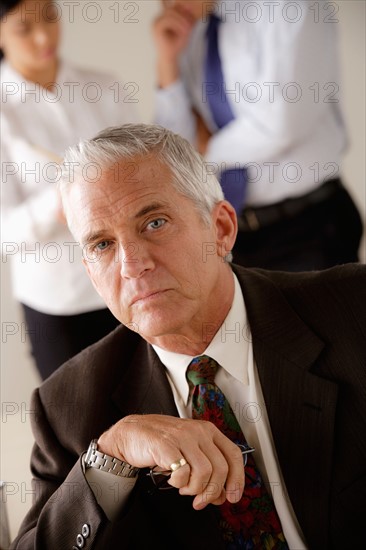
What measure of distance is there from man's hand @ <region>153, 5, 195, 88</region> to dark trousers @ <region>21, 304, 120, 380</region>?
0.74m

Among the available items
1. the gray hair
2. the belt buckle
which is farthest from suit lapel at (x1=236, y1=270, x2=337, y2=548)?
the belt buckle

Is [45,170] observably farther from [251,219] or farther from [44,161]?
[251,219]

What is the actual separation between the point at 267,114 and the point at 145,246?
0.91 metres

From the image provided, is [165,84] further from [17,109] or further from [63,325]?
[63,325]

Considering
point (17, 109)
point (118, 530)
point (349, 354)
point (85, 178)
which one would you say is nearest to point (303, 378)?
point (349, 354)

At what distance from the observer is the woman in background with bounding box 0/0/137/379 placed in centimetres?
195

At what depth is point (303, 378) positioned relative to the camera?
1326 mm

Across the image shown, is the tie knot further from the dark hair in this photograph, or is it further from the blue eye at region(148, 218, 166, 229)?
the dark hair

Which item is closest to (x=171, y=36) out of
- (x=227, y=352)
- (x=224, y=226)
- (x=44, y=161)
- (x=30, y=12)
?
(x=30, y=12)

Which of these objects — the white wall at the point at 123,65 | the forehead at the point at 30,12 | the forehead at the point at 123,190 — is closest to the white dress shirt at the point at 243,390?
the forehead at the point at 123,190

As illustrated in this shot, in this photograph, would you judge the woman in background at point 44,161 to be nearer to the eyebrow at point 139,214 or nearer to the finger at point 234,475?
the eyebrow at point 139,214

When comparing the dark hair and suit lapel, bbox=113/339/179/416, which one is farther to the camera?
the dark hair

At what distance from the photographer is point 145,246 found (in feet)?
4.22

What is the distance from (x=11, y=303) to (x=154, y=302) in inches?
37.9
